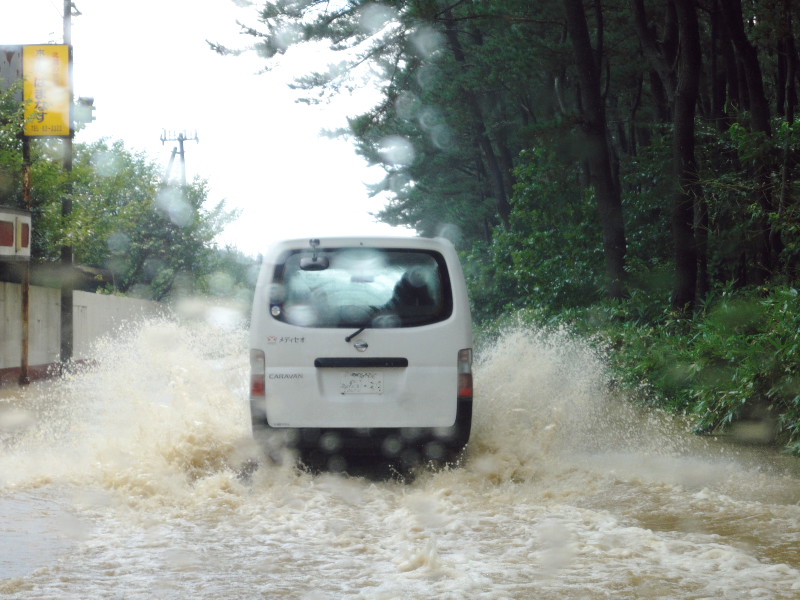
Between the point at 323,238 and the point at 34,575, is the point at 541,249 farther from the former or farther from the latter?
the point at 34,575

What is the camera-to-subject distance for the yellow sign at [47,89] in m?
22.7

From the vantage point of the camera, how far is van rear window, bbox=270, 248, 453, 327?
307 inches

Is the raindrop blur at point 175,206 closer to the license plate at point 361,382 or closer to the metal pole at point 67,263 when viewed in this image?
the metal pole at point 67,263

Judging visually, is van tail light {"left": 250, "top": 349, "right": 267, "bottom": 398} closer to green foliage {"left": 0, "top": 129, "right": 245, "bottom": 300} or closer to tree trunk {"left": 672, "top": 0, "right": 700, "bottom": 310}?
tree trunk {"left": 672, "top": 0, "right": 700, "bottom": 310}

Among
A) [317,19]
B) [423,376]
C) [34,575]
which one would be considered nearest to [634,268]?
[317,19]

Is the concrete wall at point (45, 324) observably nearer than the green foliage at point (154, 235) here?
Yes

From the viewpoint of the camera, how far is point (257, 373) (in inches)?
305

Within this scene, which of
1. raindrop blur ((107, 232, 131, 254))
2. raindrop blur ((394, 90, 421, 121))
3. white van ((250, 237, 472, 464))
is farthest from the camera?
raindrop blur ((107, 232, 131, 254))

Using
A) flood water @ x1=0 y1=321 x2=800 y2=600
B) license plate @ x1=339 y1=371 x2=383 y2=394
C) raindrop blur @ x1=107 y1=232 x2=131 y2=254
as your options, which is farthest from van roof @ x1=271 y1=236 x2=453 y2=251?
raindrop blur @ x1=107 y1=232 x2=131 y2=254

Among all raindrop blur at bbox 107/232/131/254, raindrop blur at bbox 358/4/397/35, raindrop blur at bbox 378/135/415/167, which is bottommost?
raindrop blur at bbox 107/232/131/254

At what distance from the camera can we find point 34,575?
5074 millimetres

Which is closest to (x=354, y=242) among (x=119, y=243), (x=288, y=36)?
(x=288, y=36)

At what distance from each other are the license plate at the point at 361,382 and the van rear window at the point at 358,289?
381 mm

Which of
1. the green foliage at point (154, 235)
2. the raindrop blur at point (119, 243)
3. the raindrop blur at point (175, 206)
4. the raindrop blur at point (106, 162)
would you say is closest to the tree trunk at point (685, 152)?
the green foliage at point (154, 235)
